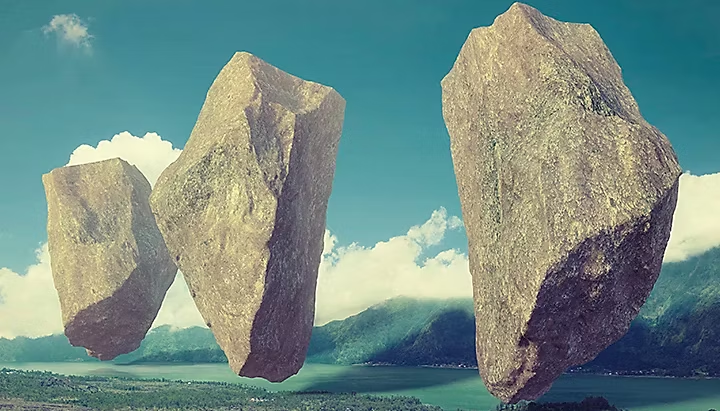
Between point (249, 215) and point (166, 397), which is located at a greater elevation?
point (249, 215)

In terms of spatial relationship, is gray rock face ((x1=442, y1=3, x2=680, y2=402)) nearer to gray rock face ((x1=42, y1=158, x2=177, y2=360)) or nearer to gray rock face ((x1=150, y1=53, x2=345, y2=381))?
gray rock face ((x1=150, y1=53, x2=345, y2=381))

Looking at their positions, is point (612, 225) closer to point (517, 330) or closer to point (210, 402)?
point (517, 330)

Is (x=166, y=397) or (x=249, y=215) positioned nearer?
(x=249, y=215)

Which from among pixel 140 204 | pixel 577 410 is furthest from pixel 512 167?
pixel 140 204

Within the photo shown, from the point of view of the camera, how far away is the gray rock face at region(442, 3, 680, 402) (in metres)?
15.8

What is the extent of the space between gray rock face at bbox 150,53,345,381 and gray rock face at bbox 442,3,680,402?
593 centimetres

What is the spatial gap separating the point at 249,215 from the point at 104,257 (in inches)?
446

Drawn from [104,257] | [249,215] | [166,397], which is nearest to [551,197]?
[249,215]

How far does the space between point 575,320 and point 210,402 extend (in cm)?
2240

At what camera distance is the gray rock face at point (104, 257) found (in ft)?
96.6

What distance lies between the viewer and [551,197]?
52.9 ft

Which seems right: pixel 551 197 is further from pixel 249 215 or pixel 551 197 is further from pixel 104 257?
pixel 104 257

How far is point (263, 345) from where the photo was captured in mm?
22562

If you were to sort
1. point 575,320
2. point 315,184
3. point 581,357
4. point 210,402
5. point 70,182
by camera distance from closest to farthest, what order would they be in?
point 575,320 < point 581,357 < point 315,184 < point 70,182 < point 210,402
